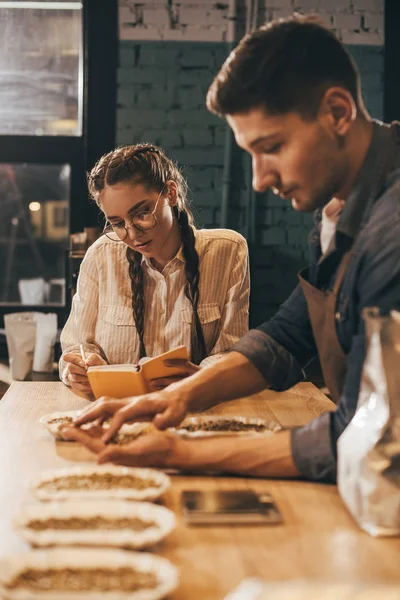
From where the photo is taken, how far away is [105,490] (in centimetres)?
119

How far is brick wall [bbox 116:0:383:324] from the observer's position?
442 cm

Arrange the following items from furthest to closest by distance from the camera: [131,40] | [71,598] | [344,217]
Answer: [131,40], [344,217], [71,598]

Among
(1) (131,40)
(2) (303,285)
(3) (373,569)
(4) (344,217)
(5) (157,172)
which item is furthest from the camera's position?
(1) (131,40)

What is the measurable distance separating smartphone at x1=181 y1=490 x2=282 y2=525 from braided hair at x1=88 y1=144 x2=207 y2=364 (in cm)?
124

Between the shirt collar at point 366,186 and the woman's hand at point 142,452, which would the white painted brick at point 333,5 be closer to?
the shirt collar at point 366,186

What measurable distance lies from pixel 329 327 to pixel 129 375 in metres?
0.63

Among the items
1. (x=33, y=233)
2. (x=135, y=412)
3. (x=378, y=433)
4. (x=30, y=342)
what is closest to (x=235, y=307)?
(x=135, y=412)

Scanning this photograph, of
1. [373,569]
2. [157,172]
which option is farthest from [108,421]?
[157,172]

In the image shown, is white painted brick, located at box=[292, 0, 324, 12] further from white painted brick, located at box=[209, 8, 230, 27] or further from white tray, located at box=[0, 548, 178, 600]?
white tray, located at box=[0, 548, 178, 600]

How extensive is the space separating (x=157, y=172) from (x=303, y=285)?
93cm

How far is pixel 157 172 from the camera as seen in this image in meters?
2.37

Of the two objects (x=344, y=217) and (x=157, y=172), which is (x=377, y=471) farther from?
(x=157, y=172)

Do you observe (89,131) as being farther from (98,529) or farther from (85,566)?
(85,566)

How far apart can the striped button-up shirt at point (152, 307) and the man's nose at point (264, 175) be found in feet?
3.59
